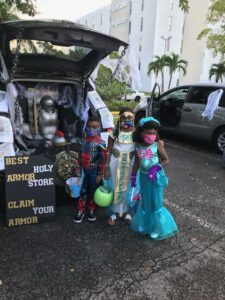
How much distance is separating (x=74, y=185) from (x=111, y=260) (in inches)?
41.7

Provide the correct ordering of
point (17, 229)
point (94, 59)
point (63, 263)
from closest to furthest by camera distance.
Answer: point (63, 263)
point (17, 229)
point (94, 59)

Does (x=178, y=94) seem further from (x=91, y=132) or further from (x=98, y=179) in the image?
(x=98, y=179)

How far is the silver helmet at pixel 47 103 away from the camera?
4520mm

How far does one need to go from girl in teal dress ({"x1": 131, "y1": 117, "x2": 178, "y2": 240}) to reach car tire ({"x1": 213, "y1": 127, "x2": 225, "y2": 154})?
4.10 m

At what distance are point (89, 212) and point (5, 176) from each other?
42.5 inches

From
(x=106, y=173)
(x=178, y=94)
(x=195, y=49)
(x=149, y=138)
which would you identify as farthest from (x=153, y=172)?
(x=195, y=49)

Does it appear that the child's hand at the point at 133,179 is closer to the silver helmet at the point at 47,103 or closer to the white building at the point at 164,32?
the silver helmet at the point at 47,103

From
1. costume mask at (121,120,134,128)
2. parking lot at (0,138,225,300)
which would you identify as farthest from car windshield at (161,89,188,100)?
costume mask at (121,120,134,128)

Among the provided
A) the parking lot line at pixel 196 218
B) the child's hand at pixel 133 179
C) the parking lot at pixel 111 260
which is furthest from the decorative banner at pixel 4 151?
the parking lot line at pixel 196 218

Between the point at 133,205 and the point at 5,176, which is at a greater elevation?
the point at 5,176

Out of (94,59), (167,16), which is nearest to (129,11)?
(167,16)

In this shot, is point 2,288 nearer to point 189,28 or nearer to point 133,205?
point 133,205

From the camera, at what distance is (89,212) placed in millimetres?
3666

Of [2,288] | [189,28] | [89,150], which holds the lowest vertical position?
[2,288]
